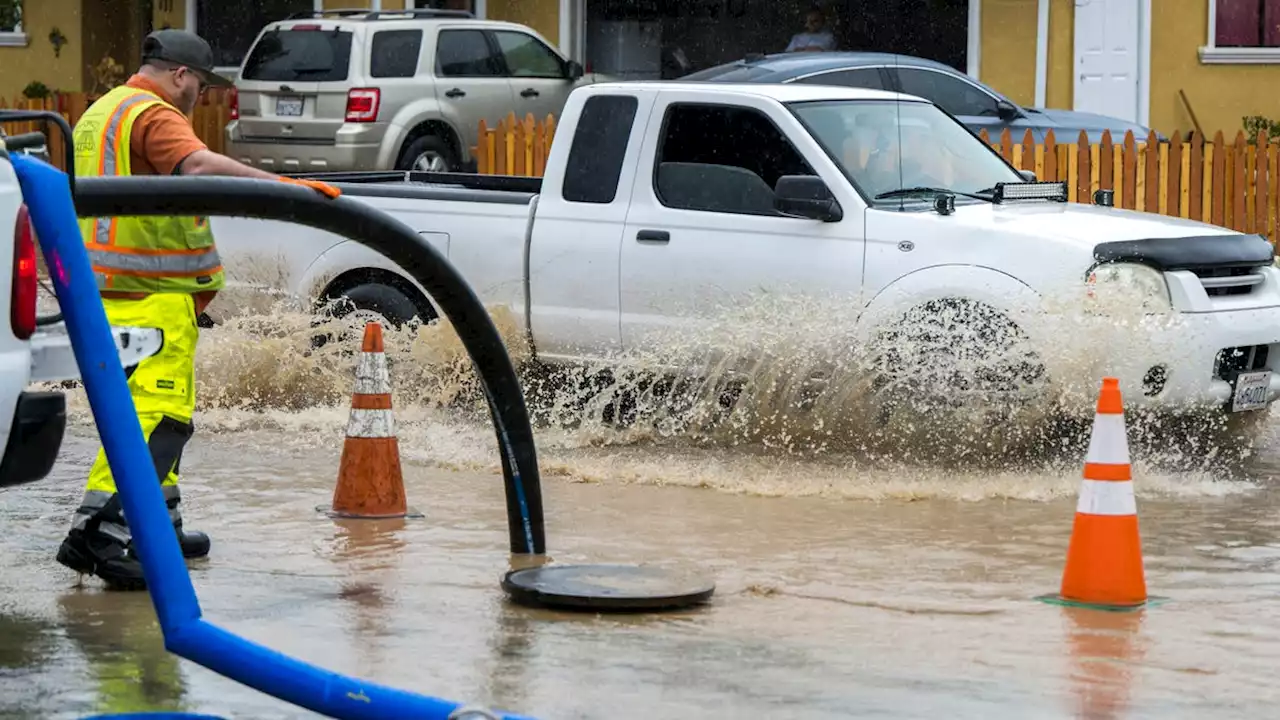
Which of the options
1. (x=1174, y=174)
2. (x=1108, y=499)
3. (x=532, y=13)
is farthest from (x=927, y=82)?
(x=1108, y=499)

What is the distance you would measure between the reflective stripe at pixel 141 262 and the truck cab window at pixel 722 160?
3674mm

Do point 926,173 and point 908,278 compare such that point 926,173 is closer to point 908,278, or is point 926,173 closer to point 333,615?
point 908,278

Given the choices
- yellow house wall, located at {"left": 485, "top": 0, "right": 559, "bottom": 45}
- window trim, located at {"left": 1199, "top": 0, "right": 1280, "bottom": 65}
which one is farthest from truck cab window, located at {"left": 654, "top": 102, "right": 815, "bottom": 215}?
yellow house wall, located at {"left": 485, "top": 0, "right": 559, "bottom": 45}

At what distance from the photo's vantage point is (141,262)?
6848 millimetres

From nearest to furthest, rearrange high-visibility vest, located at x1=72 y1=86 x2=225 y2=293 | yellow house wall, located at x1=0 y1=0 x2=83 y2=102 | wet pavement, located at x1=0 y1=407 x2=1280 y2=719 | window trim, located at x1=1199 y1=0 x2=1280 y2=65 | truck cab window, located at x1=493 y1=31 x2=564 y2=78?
1. wet pavement, located at x1=0 y1=407 x2=1280 y2=719
2. high-visibility vest, located at x1=72 y1=86 x2=225 y2=293
3. truck cab window, located at x1=493 y1=31 x2=564 y2=78
4. window trim, located at x1=1199 y1=0 x2=1280 y2=65
5. yellow house wall, located at x1=0 y1=0 x2=83 y2=102

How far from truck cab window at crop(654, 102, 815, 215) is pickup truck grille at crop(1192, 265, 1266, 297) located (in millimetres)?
1908

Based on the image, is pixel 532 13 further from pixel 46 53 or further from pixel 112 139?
pixel 112 139

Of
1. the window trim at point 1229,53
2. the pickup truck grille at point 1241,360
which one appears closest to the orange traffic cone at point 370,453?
the pickup truck grille at point 1241,360

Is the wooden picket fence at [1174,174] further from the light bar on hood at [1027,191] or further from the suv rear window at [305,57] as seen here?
the suv rear window at [305,57]

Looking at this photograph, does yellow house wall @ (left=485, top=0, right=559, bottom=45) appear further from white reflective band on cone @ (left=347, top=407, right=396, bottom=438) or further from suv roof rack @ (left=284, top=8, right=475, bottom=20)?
white reflective band on cone @ (left=347, top=407, right=396, bottom=438)

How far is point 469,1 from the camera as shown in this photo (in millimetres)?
24906

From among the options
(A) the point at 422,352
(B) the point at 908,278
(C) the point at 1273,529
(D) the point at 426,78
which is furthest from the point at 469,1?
(C) the point at 1273,529

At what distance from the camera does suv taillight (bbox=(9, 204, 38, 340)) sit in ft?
16.6

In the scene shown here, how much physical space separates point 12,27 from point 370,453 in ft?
61.8
